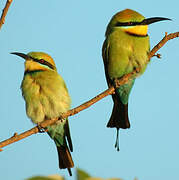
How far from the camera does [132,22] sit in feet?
10.6

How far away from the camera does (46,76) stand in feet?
10.5

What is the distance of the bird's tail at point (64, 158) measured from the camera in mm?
3340

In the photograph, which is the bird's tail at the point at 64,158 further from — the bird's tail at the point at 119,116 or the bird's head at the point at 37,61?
the bird's head at the point at 37,61

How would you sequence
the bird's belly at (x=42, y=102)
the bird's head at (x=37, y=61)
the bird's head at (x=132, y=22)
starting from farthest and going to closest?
1. the bird's head at (x=37, y=61)
2. the bird's head at (x=132, y=22)
3. the bird's belly at (x=42, y=102)

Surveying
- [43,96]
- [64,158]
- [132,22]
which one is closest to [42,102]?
[43,96]

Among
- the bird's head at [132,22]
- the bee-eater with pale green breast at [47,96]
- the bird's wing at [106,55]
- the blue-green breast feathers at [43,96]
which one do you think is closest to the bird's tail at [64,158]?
the bee-eater with pale green breast at [47,96]

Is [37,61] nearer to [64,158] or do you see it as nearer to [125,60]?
[125,60]

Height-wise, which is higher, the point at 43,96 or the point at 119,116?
the point at 43,96

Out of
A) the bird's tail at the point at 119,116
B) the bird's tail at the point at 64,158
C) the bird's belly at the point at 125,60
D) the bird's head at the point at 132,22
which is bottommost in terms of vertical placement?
the bird's tail at the point at 64,158

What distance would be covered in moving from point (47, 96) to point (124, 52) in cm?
80

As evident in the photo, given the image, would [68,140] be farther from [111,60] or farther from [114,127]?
[111,60]

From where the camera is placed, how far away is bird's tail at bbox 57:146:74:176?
11.0 feet

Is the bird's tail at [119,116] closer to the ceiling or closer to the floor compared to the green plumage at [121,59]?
closer to the floor

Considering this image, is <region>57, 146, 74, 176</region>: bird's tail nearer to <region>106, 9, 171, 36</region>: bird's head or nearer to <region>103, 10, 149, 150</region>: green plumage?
<region>103, 10, 149, 150</region>: green plumage
